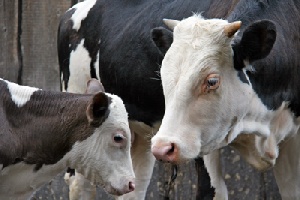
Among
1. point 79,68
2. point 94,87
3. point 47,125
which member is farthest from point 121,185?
point 79,68

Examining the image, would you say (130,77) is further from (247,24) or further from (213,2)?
(247,24)

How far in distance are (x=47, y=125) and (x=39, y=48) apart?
3207 millimetres

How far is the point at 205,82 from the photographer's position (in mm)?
7035

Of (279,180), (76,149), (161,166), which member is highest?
(76,149)

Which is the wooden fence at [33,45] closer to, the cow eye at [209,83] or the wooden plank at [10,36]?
the wooden plank at [10,36]

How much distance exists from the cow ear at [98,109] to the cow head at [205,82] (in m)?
0.82

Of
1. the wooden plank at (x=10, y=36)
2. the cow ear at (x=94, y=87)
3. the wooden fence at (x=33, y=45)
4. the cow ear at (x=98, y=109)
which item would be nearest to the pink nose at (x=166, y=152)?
the cow ear at (x=98, y=109)

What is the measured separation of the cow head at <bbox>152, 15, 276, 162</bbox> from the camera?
6938 millimetres

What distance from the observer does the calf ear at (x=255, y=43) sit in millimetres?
7102

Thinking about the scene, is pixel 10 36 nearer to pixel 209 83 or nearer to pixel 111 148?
pixel 111 148

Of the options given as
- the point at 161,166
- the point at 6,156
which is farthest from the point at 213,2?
the point at 161,166

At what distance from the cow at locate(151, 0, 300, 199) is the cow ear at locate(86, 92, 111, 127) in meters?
0.62

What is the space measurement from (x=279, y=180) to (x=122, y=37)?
5.67ft

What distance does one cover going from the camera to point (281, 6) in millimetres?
7961
